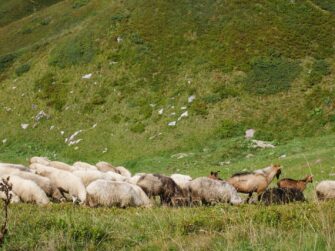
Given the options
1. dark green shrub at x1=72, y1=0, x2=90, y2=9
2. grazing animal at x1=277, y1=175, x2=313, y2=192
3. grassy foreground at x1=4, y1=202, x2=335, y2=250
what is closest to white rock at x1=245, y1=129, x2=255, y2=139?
grazing animal at x1=277, y1=175, x2=313, y2=192

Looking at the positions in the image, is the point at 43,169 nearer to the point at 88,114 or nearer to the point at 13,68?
the point at 88,114

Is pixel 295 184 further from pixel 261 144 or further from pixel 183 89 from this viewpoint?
pixel 183 89

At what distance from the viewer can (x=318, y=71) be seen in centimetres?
3975

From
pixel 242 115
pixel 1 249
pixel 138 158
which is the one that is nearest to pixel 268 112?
pixel 242 115

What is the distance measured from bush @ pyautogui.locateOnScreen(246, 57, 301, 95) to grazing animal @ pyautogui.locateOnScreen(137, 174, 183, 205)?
22.4 metres

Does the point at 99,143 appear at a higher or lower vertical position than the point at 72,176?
lower

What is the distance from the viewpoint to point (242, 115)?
3747 cm

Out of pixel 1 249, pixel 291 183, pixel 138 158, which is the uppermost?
pixel 1 249

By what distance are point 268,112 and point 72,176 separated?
21780 mm

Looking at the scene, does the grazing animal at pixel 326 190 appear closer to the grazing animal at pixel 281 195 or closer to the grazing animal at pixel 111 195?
the grazing animal at pixel 281 195

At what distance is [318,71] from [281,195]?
25.6 m

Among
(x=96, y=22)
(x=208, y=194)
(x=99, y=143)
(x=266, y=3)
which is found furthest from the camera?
(x=96, y=22)

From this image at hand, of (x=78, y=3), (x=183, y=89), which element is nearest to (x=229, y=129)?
(x=183, y=89)

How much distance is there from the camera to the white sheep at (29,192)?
17156mm
